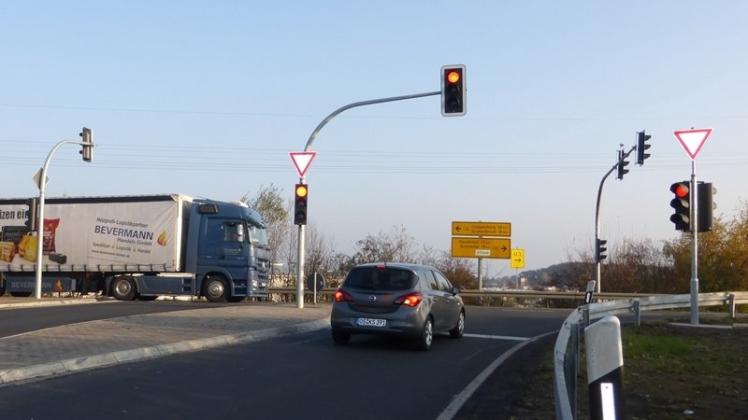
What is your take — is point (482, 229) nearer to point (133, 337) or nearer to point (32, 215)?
point (32, 215)

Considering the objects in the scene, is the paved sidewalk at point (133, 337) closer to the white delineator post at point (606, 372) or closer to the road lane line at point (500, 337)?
the road lane line at point (500, 337)

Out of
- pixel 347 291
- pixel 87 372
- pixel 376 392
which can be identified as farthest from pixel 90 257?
pixel 376 392

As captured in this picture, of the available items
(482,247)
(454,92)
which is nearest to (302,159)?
(454,92)

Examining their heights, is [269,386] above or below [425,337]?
below

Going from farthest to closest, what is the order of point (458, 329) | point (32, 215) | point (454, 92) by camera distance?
point (32, 215), point (454, 92), point (458, 329)

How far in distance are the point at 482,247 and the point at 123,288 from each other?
22.0 meters

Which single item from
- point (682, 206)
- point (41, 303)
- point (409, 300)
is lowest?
point (41, 303)

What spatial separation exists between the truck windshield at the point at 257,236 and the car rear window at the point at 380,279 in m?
13.4

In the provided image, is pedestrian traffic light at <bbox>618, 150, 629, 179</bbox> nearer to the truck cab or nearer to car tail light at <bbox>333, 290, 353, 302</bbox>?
the truck cab

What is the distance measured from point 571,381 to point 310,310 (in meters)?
14.2

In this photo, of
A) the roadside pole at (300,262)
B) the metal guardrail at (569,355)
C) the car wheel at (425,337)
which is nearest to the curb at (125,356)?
the car wheel at (425,337)

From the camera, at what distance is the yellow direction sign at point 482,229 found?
43.7m

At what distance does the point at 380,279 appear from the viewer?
1388 cm

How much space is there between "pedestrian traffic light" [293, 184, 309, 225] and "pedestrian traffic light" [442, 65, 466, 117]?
181 inches
